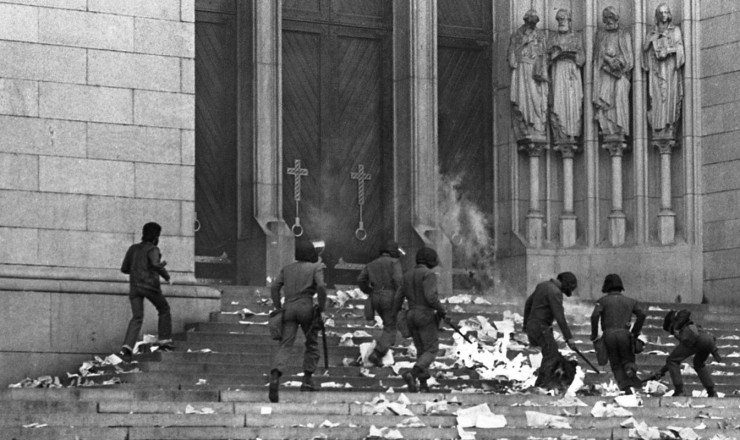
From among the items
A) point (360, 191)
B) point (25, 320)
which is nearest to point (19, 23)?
point (25, 320)

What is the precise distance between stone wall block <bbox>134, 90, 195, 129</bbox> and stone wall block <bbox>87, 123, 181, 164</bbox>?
0.33 feet

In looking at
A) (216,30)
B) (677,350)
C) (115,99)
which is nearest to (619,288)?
(677,350)

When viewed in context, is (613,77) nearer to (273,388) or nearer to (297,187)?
(297,187)

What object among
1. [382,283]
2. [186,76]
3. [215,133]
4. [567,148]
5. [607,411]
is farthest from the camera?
[567,148]

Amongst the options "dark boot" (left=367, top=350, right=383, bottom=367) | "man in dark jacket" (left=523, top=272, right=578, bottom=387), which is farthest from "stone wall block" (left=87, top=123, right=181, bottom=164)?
"man in dark jacket" (left=523, top=272, right=578, bottom=387)

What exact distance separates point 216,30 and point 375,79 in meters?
2.94

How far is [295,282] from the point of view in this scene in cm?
2316

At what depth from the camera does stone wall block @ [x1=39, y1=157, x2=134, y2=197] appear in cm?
2711

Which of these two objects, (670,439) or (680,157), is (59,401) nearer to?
(670,439)

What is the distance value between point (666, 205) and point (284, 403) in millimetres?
11886

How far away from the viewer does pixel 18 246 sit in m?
26.8

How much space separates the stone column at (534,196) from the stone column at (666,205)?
1859 mm

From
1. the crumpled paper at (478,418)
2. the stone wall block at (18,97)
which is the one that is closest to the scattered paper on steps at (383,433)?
the crumpled paper at (478,418)

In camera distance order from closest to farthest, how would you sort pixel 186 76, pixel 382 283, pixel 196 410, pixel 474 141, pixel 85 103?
1. pixel 196 410
2. pixel 382 283
3. pixel 85 103
4. pixel 186 76
5. pixel 474 141
